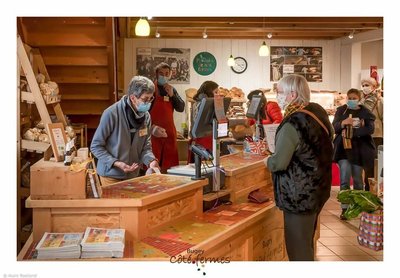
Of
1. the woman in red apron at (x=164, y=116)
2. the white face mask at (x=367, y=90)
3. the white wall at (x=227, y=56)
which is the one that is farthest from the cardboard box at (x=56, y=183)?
the white wall at (x=227, y=56)

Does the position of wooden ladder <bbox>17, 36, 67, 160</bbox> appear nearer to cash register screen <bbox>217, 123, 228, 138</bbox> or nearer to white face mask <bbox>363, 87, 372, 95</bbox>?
cash register screen <bbox>217, 123, 228, 138</bbox>

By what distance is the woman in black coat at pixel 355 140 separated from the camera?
4922 millimetres

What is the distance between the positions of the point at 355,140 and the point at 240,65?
13.3 feet

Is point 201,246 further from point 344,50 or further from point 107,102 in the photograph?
point 344,50

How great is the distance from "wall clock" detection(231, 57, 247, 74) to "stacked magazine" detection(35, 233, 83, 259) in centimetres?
684

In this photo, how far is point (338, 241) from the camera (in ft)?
14.6

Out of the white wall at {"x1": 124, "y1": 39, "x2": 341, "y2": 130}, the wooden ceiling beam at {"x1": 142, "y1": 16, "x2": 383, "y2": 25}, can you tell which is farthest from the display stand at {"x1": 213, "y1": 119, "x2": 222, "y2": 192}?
the white wall at {"x1": 124, "y1": 39, "x2": 341, "y2": 130}

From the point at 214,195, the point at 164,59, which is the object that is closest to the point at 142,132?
the point at 214,195

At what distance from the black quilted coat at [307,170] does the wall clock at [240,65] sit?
617cm

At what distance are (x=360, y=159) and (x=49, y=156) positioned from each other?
329 centimetres

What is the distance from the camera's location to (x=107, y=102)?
542cm

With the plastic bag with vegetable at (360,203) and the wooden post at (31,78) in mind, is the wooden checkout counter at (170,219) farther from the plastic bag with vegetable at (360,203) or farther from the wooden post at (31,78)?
the wooden post at (31,78)

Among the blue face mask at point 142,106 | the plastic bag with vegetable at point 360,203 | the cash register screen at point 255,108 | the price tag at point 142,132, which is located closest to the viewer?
the plastic bag with vegetable at point 360,203

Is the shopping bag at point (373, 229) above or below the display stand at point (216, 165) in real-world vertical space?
below
